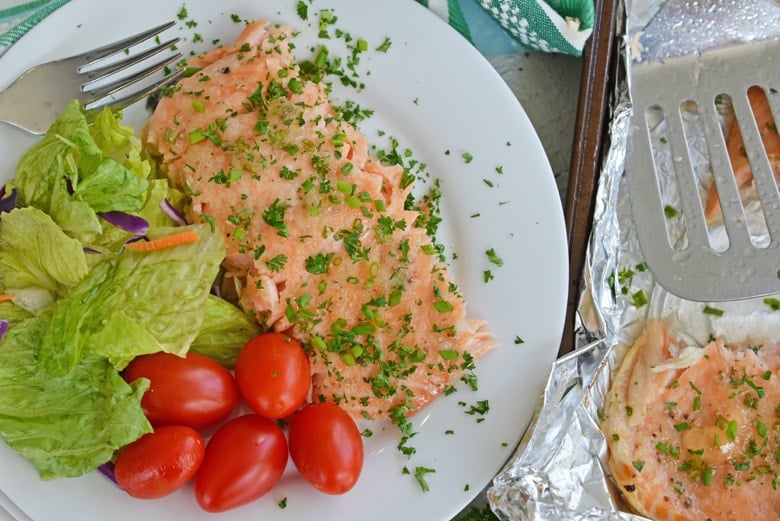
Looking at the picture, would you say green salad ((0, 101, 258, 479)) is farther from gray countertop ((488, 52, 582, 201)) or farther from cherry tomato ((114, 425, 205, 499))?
gray countertop ((488, 52, 582, 201))

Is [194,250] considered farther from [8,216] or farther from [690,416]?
[690,416]

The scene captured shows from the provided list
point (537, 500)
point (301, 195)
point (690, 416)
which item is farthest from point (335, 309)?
point (690, 416)

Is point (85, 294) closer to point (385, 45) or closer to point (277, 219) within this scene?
point (277, 219)

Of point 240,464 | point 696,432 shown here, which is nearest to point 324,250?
point 240,464

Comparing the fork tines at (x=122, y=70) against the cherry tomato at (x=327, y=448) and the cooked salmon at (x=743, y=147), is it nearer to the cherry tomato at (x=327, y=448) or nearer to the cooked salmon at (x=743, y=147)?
the cherry tomato at (x=327, y=448)

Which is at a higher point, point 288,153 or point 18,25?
point 18,25

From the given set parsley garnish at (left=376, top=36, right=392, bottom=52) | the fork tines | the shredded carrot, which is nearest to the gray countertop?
parsley garnish at (left=376, top=36, right=392, bottom=52)

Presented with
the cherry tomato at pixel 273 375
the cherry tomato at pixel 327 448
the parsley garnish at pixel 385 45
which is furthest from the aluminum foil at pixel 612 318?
the parsley garnish at pixel 385 45
